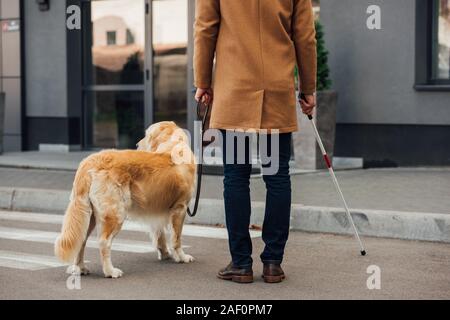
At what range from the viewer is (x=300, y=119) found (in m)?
10.6

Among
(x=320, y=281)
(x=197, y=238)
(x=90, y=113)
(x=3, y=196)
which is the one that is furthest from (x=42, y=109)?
(x=320, y=281)

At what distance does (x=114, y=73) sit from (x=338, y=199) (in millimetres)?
6677

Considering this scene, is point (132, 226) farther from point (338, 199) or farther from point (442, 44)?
point (442, 44)

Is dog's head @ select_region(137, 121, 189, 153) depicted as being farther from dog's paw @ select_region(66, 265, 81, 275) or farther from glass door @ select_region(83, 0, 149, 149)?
glass door @ select_region(83, 0, 149, 149)

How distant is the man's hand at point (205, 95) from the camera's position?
5.41 m

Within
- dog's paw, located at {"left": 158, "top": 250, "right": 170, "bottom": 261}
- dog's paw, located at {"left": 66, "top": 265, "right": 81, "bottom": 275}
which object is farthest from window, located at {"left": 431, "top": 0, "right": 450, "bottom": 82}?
dog's paw, located at {"left": 66, "top": 265, "right": 81, "bottom": 275}

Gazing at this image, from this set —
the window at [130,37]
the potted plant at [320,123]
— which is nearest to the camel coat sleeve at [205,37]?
the potted plant at [320,123]

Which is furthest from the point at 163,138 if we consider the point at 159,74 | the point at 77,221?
the point at 159,74

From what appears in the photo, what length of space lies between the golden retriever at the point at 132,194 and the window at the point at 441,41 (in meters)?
5.71

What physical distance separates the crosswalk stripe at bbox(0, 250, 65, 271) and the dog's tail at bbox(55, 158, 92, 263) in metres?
0.41

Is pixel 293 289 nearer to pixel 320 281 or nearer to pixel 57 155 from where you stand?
pixel 320 281

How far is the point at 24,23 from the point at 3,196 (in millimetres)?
5648

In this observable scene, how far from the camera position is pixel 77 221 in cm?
561

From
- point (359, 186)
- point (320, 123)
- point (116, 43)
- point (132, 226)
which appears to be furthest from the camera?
point (116, 43)
